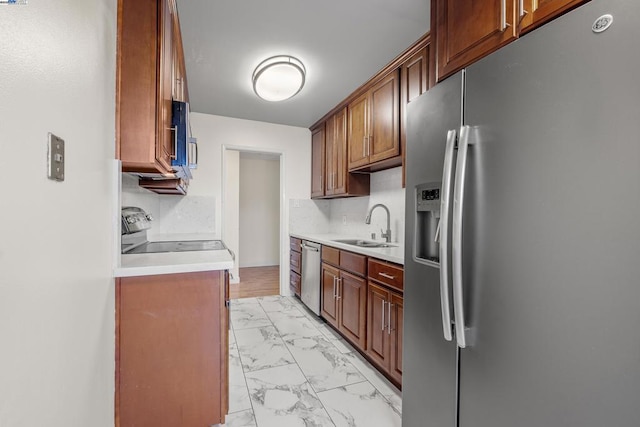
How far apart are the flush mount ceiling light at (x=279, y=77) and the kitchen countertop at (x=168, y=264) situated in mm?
1535

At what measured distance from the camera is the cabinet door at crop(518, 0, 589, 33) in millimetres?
874

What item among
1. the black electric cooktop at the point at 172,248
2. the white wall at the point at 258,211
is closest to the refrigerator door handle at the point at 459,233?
the black electric cooktop at the point at 172,248

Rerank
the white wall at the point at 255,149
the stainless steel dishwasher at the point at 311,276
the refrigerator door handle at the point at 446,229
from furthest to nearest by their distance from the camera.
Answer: the white wall at the point at 255,149
the stainless steel dishwasher at the point at 311,276
the refrigerator door handle at the point at 446,229

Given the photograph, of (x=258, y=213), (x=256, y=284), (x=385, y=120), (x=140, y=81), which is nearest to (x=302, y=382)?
(x=140, y=81)

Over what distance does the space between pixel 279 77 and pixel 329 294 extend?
196cm

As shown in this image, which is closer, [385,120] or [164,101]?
[164,101]

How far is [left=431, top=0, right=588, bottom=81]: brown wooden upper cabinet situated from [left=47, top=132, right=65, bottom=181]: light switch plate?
1419 millimetres

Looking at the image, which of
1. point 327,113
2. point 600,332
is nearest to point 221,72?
point 327,113

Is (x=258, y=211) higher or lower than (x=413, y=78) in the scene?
lower

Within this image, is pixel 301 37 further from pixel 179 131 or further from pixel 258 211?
pixel 258 211

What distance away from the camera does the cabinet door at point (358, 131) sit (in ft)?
8.77

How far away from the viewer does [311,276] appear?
3133mm

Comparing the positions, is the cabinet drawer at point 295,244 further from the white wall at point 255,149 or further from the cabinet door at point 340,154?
the cabinet door at point 340,154

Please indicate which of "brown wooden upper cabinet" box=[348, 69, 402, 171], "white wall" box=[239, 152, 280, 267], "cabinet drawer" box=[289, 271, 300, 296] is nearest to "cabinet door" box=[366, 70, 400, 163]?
"brown wooden upper cabinet" box=[348, 69, 402, 171]
